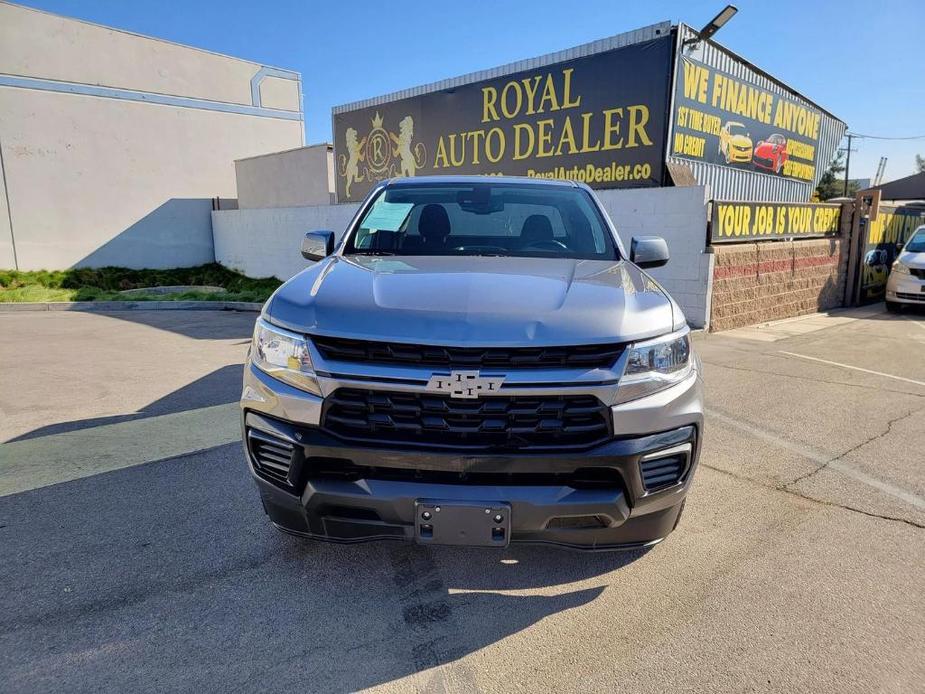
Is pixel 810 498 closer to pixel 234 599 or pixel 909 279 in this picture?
pixel 234 599

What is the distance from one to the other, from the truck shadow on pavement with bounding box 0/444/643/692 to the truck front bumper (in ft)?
1.31

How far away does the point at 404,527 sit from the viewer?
2182 mm

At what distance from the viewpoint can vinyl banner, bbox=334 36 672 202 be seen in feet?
33.9

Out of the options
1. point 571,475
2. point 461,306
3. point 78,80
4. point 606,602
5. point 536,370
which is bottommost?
point 606,602

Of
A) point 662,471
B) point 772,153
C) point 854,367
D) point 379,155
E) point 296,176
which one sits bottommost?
point 854,367

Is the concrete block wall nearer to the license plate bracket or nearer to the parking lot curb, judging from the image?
the license plate bracket

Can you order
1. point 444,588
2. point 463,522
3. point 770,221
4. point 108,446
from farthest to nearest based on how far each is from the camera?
point 770,221 < point 108,446 < point 444,588 < point 463,522

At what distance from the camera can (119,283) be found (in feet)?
56.4

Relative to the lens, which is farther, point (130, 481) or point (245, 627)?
point (130, 481)

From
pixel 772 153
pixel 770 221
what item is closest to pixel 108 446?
pixel 770 221

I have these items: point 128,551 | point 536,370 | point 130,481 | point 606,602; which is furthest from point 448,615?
point 130,481

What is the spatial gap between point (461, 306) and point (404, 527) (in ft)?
2.81

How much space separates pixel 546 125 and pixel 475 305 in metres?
10.5

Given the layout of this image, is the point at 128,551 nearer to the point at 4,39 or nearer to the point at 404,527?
the point at 404,527
